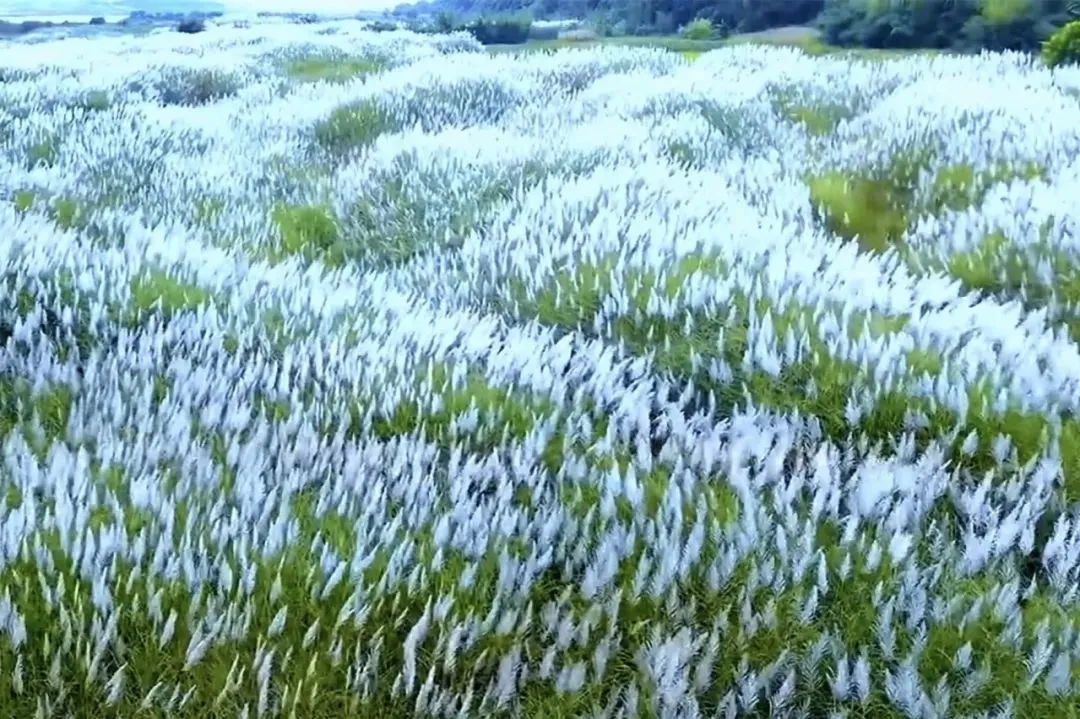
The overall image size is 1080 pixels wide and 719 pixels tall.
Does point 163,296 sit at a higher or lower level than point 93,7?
lower

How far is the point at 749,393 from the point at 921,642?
1.58 m

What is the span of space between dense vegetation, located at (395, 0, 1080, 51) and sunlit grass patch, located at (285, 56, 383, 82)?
11.7 feet

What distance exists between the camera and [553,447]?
3645mm

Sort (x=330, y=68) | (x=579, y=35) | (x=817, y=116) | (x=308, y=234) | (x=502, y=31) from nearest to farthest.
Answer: (x=308, y=234), (x=817, y=116), (x=579, y=35), (x=330, y=68), (x=502, y=31)

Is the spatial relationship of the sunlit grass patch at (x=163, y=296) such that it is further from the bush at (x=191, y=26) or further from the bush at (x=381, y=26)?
the bush at (x=191, y=26)

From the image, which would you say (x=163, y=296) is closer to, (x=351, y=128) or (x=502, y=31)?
(x=351, y=128)

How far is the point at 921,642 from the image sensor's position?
2.57 meters

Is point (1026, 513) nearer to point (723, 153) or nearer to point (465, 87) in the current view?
point (723, 153)

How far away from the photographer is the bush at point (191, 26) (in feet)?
77.3

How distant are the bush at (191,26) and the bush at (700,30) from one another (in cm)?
1292

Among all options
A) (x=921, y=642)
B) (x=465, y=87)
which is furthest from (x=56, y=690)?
(x=465, y=87)

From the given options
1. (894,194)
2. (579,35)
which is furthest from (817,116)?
(579,35)

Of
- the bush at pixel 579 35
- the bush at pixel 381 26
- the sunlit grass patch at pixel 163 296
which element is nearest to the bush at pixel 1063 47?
the bush at pixel 579 35

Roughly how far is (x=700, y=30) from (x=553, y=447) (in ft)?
38.9
